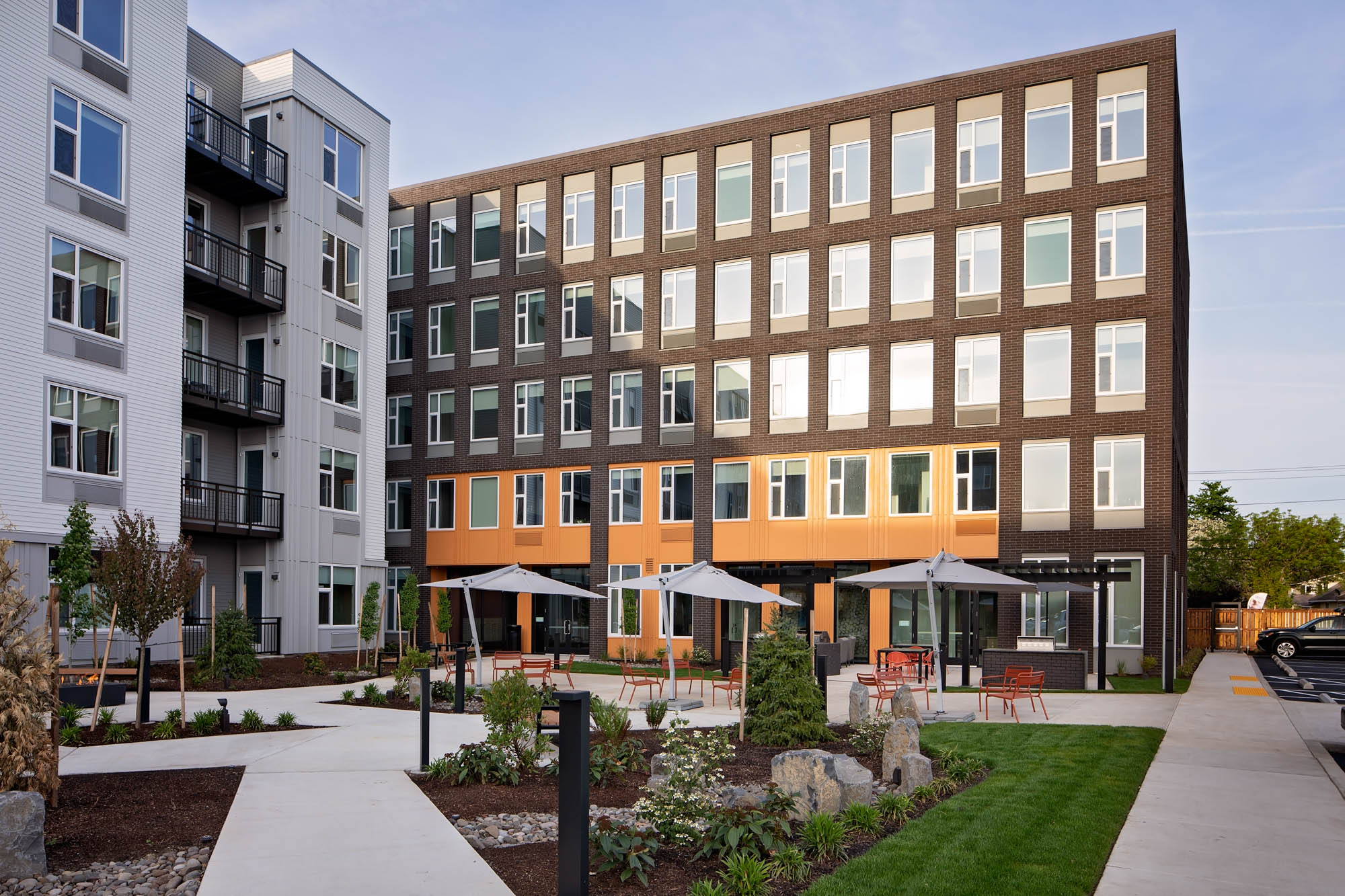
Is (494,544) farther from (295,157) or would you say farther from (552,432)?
(295,157)

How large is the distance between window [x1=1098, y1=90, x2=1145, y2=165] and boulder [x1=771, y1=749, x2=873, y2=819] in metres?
25.3

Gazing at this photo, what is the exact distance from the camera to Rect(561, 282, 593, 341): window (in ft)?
121

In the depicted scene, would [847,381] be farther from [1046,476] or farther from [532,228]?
[532,228]

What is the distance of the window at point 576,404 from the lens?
121 feet

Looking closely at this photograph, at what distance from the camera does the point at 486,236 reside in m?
39.3

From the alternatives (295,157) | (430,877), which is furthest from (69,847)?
(295,157)

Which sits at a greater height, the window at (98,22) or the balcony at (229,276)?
the window at (98,22)

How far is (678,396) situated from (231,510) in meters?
14.3

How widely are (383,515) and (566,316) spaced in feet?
31.2

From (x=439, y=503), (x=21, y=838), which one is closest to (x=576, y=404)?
(x=439, y=503)

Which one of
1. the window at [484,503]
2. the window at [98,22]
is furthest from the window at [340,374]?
the window at [98,22]

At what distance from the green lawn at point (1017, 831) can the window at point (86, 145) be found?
71.0 feet

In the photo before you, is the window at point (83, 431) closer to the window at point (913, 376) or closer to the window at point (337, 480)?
the window at point (337, 480)

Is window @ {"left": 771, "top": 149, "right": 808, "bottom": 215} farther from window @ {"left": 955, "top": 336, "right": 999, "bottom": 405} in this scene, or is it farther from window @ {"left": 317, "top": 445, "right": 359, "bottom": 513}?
window @ {"left": 317, "top": 445, "right": 359, "bottom": 513}
